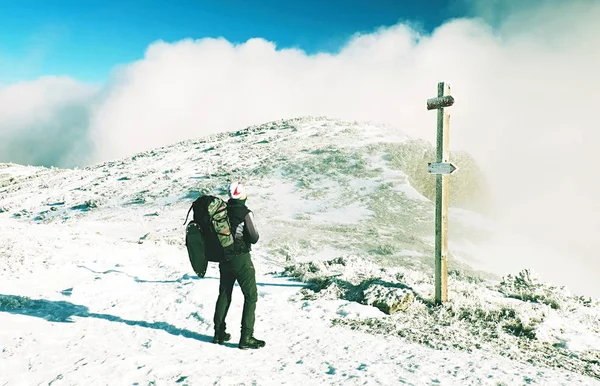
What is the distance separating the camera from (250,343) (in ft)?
20.1

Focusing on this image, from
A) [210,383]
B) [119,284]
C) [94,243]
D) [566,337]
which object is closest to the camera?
[210,383]

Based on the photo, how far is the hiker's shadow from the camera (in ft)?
24.0

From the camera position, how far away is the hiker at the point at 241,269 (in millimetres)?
5848

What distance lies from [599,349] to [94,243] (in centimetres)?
1385

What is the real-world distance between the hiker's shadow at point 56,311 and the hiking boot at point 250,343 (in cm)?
122

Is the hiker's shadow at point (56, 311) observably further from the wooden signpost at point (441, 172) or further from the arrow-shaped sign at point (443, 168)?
the arrow-shaped sign at point (443, 168)

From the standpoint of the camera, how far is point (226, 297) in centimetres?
623

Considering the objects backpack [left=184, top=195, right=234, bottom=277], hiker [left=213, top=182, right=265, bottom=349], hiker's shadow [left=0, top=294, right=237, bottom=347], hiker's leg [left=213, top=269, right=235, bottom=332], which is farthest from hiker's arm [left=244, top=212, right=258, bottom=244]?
hiker's shadow [left=0, top=294, right=237, bottom=347]

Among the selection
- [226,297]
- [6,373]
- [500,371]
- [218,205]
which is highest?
[218,205]

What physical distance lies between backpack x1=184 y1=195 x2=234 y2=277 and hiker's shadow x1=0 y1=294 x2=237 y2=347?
72.9 inches

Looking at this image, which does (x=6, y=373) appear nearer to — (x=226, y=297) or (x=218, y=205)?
(x=226, y=297)

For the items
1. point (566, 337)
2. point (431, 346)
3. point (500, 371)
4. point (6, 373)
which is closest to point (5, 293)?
point (6, 373)

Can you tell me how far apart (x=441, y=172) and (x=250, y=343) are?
15.7 ft

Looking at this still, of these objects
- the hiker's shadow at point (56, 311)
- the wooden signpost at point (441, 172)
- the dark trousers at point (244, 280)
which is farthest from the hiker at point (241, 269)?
the wooden signpost at point (441, 172)
